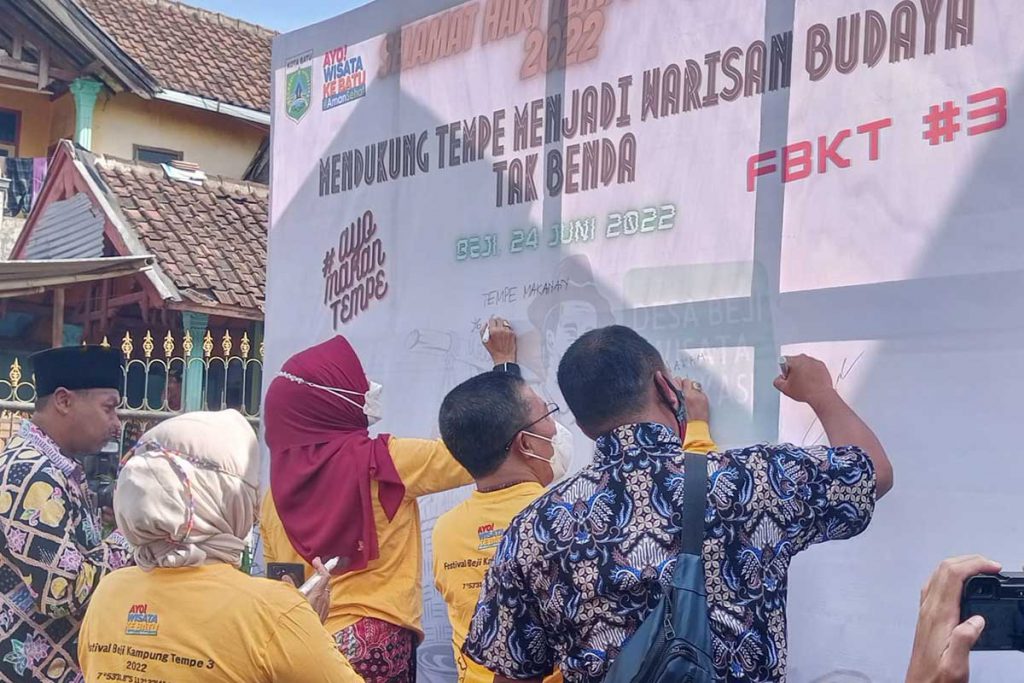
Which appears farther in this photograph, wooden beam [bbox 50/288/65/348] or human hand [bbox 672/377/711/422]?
wooden beam [bbox 50/288/65/348]

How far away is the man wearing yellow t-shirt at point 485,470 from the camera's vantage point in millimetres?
2840

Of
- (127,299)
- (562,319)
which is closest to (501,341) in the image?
(562,319)

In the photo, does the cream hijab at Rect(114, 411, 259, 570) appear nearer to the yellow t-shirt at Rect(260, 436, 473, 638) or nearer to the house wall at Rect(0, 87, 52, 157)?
the yellow t-shirt at Rect(260, 436, 473, 638)

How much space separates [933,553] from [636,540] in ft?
3.61

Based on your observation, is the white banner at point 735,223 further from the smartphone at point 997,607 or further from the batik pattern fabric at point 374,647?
the smartphone at point 997,607

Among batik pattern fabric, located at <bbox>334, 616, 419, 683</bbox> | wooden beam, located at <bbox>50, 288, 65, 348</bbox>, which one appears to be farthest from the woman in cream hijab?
wooden beam, located at <bbox>50, 288, 65, 348</bbox>

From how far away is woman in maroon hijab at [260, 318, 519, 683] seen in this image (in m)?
3.25

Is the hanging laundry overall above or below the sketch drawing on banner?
above

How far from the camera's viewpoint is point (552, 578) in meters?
2.08

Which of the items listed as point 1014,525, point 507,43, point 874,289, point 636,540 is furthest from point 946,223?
point 507,43

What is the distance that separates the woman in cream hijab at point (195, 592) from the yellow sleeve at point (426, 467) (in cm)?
104

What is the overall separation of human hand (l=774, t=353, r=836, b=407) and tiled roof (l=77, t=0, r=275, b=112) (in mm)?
12738

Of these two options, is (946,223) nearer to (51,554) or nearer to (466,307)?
(466,307)

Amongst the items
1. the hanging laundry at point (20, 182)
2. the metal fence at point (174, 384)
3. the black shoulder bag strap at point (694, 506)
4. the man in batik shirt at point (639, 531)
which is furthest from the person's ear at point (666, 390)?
the hanging laundry at point (20, 182)
